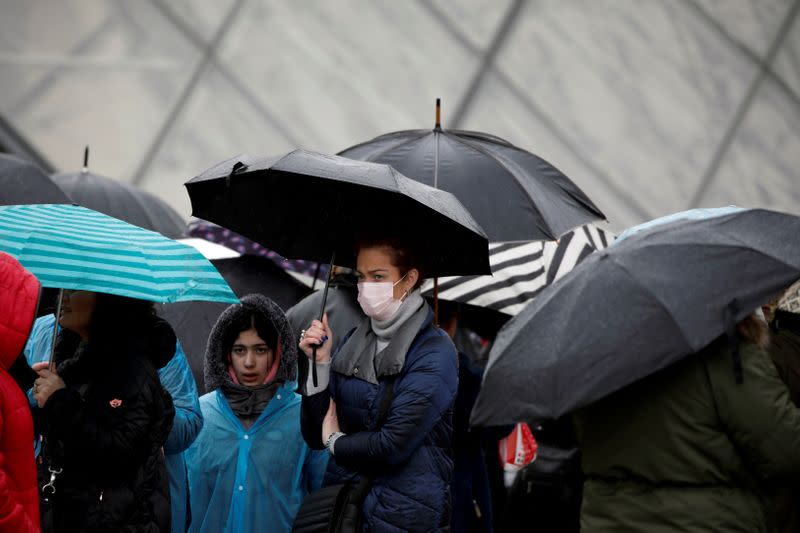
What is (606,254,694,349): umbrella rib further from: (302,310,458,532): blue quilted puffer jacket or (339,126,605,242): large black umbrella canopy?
(339,126,605,242): large black umbrella canopy

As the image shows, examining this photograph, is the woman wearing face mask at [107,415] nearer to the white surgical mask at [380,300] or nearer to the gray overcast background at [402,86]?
the white surgical mask at [380,300]

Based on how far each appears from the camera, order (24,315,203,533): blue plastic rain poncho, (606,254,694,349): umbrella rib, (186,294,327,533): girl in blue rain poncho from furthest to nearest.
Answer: (186,294,327,533): girl in blue rain poncho < (24,315,203,533): blue plastic rain poncho < (606,254,694,349): umbrella rib

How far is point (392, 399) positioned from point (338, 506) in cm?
41

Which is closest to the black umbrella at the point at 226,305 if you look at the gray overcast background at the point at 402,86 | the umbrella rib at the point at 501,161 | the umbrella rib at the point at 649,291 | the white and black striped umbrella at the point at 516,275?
the white and black striped umbrella at the point at 516,275

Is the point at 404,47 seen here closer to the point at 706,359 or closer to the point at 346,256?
the point at 346,256

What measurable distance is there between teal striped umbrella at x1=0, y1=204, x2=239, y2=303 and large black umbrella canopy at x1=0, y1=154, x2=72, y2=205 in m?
1.34

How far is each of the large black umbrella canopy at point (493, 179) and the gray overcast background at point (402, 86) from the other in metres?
5.50

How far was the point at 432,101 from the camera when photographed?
37.2 ft

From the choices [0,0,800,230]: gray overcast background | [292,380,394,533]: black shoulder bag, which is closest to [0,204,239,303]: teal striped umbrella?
[292,380,394,533]: black shoulder bag

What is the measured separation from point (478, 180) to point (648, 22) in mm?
6848

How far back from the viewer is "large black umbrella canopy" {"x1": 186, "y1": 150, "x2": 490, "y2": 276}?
14.5 ft

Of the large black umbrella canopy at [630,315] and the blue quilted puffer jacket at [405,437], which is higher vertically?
the large black umbrella canopy at [630,315]

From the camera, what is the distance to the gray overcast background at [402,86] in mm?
11094

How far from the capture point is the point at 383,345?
172 inches
